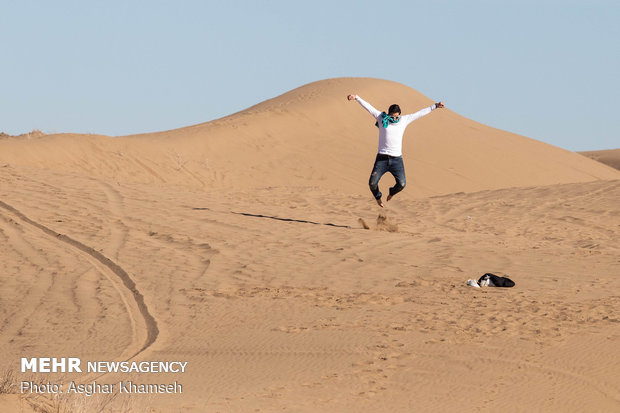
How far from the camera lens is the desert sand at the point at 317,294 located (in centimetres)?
589

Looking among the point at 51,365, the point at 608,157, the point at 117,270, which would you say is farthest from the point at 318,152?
the point at 608,157

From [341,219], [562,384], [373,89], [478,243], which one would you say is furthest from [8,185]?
[373,89]

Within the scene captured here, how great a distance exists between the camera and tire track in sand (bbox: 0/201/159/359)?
7336 millimetres

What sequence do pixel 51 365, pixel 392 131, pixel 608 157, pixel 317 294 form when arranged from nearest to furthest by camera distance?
pixel 51 365 < pixel 317 294 < pixel 392 131 < pixel 608 157

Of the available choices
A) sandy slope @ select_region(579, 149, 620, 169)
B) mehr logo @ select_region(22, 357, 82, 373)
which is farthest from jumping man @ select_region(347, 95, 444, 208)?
sandy slope @ select_region(579, 149, 620, 169)

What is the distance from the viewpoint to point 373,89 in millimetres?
41438

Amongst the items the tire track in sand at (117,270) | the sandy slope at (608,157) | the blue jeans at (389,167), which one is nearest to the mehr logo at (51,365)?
the tire track in sand at (117,270)

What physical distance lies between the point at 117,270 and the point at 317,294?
2371mm

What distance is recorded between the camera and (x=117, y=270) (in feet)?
32.0

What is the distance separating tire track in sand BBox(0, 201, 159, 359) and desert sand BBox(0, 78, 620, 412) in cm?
4

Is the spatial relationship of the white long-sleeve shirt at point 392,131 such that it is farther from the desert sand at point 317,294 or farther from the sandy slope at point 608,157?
the sandy slope at point 608,157

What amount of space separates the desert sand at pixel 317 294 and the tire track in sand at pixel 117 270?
0.04 meters

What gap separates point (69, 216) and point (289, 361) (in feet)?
23.4

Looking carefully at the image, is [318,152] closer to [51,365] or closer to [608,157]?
[51,365]
